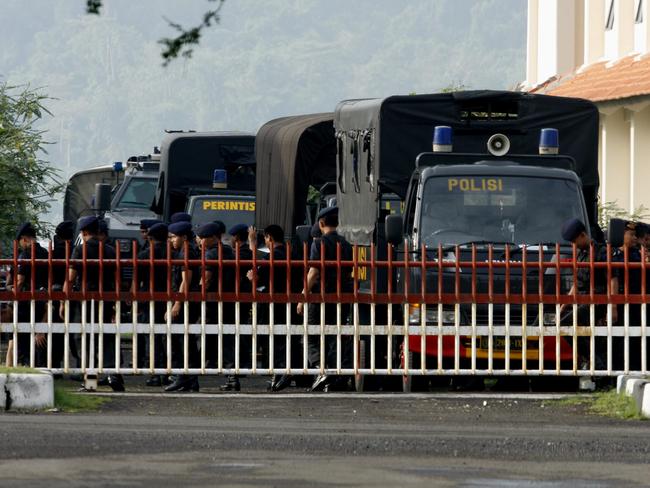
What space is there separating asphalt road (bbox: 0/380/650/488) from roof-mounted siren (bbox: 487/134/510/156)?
435cm

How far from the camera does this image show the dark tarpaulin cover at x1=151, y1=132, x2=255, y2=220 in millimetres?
29219

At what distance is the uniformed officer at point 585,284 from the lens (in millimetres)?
17109

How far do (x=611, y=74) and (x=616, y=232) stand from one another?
21141 millimetres

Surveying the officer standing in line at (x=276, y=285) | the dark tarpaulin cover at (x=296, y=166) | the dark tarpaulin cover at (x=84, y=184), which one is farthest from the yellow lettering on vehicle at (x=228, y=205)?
the dark tarpaulin cover at (x=84, y=184)

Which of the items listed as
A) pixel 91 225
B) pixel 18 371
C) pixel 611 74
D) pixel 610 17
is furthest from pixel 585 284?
pixel 610 17

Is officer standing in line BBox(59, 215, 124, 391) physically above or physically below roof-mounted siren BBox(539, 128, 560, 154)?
below

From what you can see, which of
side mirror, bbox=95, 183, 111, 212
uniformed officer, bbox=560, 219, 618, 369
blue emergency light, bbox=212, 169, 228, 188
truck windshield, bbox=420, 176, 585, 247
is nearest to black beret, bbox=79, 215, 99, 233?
truck windshield, bbox=420, 176, 585, 247

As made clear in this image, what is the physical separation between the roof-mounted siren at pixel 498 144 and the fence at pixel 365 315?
2495 millimetres

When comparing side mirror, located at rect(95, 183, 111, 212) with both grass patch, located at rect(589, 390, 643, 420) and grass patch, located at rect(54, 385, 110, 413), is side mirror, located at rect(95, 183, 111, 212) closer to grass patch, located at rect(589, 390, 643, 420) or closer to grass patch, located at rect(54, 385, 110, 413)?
grass patch, located at rect(54, 385, 110, 413)

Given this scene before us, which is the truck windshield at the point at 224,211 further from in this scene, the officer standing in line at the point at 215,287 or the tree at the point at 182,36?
the tree at the point at 182,36

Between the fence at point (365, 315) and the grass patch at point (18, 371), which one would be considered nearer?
the grass patch at point (18, 371)

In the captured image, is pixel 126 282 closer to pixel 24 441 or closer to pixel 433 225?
pixel 433 225

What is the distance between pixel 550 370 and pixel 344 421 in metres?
3.52

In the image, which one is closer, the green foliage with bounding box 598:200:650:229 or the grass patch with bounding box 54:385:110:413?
the grass patch with bounding box 54:385:110:413
